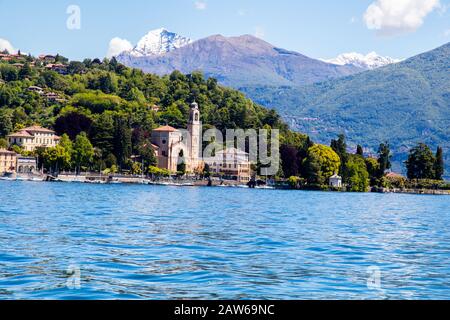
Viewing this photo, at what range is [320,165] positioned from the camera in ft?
371

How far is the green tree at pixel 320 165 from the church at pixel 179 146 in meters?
21.7

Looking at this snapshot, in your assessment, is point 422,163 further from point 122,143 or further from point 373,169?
point 122,143

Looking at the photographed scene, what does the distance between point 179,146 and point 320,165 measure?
89.2ft

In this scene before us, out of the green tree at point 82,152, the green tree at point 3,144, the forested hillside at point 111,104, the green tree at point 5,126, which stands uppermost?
the forested hillside at point 111,104

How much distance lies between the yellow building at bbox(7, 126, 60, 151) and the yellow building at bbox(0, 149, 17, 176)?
6.92 meters

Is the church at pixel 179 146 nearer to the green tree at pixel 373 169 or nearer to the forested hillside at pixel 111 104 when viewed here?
the forested hillside at pixel 111 104

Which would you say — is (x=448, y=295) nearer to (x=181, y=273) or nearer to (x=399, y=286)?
(x=399, y=286)

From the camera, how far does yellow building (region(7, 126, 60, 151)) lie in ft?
400

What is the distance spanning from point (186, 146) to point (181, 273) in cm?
11599

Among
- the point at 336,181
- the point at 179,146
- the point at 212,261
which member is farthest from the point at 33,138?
the point at 212,261

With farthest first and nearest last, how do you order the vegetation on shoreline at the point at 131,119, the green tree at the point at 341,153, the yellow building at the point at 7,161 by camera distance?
1. the green tree at the point at 341,153
2. the vegetation on shoreline at the point at 131,119
3. the yellow building at the point at 7,161

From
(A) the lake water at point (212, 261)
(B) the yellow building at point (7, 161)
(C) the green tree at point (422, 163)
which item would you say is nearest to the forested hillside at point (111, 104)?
(B) the yellow building at point (7, 161)

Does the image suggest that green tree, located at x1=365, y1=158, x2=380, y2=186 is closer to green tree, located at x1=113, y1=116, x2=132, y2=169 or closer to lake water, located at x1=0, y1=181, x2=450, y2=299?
green tree, located at x1=113, y1=116, x2=132, y2=169

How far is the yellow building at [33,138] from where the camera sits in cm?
12181
